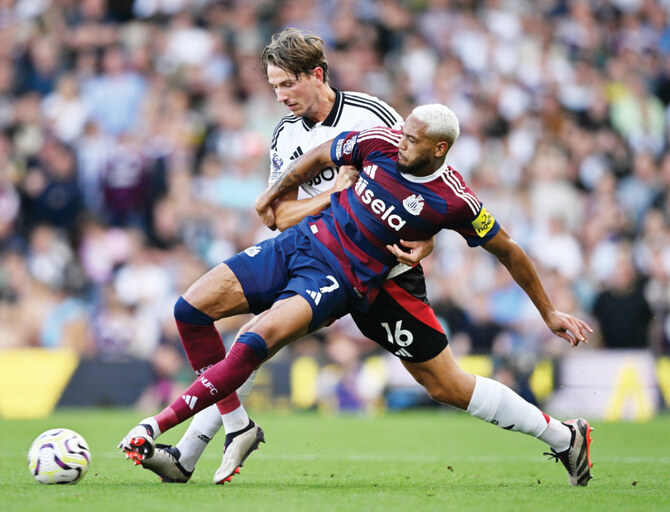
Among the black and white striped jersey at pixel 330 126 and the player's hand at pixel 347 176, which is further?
the black and white striped jersey at pixel 330 126

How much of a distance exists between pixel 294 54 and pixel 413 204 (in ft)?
4.04

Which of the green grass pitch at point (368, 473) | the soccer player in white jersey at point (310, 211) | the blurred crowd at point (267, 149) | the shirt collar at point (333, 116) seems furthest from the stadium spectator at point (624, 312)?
the shirt collar at point (333, 116)

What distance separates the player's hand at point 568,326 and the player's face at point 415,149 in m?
1.20

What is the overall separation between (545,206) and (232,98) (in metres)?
4.79

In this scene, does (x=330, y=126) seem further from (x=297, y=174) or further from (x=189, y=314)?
(x=189, y=314)

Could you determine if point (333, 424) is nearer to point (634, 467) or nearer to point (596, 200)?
point (634, 467)

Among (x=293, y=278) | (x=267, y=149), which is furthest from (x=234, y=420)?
(x=267, y=149)

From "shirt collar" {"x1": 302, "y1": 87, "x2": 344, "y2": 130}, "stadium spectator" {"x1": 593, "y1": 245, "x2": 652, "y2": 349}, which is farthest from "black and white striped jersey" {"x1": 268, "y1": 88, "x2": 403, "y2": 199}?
"stadium spectator" {"x1": 593, "y1": 245, "x2": 652, "y2": 349}

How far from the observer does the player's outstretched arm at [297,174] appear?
21.3ft

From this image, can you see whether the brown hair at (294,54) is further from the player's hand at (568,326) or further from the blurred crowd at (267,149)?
the blurred crowd at (267,149)

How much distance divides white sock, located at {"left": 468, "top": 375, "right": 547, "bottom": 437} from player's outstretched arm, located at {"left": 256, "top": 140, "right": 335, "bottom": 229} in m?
1.64

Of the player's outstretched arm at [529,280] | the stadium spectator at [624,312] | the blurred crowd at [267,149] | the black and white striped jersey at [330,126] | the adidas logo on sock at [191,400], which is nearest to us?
the adidas logo on sock at [191,400]

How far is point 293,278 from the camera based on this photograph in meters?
6.26

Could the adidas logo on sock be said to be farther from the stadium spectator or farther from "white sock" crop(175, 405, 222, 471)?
the stadium spectator
